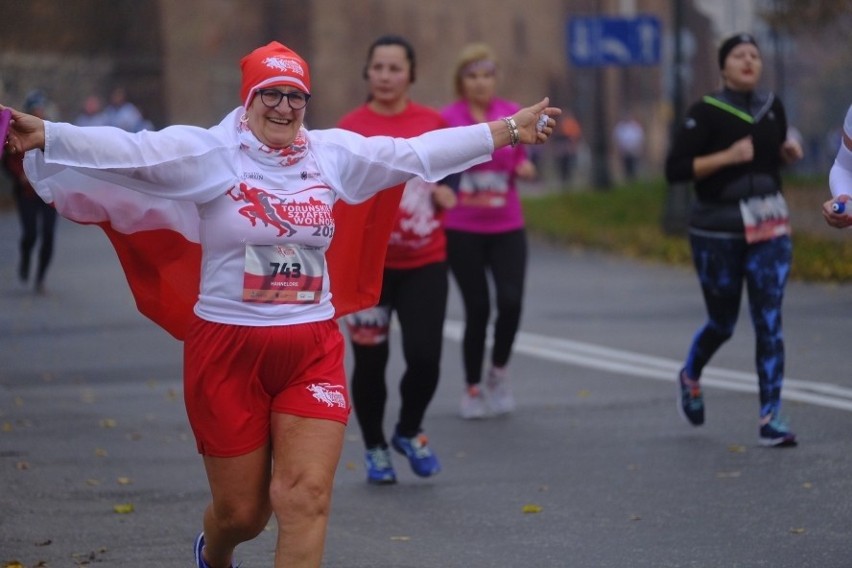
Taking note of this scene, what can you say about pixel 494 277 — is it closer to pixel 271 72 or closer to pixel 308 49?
pixel 271 72

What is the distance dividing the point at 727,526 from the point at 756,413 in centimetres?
289

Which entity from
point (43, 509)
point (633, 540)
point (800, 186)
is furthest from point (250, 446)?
point (800, 186)

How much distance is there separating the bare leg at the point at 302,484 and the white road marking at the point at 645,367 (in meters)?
5.20

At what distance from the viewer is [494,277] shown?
1033cm

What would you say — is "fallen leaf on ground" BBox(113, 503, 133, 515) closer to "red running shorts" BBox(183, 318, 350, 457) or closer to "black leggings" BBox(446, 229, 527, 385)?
"red running shorts" BBox(183, 318, 350, 457)

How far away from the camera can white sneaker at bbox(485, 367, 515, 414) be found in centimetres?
1045

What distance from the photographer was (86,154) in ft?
17.8

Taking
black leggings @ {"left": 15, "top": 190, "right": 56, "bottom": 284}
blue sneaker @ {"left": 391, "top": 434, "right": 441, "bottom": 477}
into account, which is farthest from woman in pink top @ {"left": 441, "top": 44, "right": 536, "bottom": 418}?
black leggings @ {"left": 15, "top": 190, "right": 56, "bottom": 284}

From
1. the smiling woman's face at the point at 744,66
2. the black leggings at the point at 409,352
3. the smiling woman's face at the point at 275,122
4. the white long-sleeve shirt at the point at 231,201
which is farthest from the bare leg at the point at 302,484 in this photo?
the smiling woman's face at the point at 744,66

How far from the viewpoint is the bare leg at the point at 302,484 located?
537 centimetres

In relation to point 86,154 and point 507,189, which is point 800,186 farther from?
point 86,154

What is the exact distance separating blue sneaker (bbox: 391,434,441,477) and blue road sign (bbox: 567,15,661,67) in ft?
64.6

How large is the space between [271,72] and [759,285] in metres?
3.91

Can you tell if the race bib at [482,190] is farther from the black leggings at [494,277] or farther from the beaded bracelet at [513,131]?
the beaded bracelet at [513,131]
